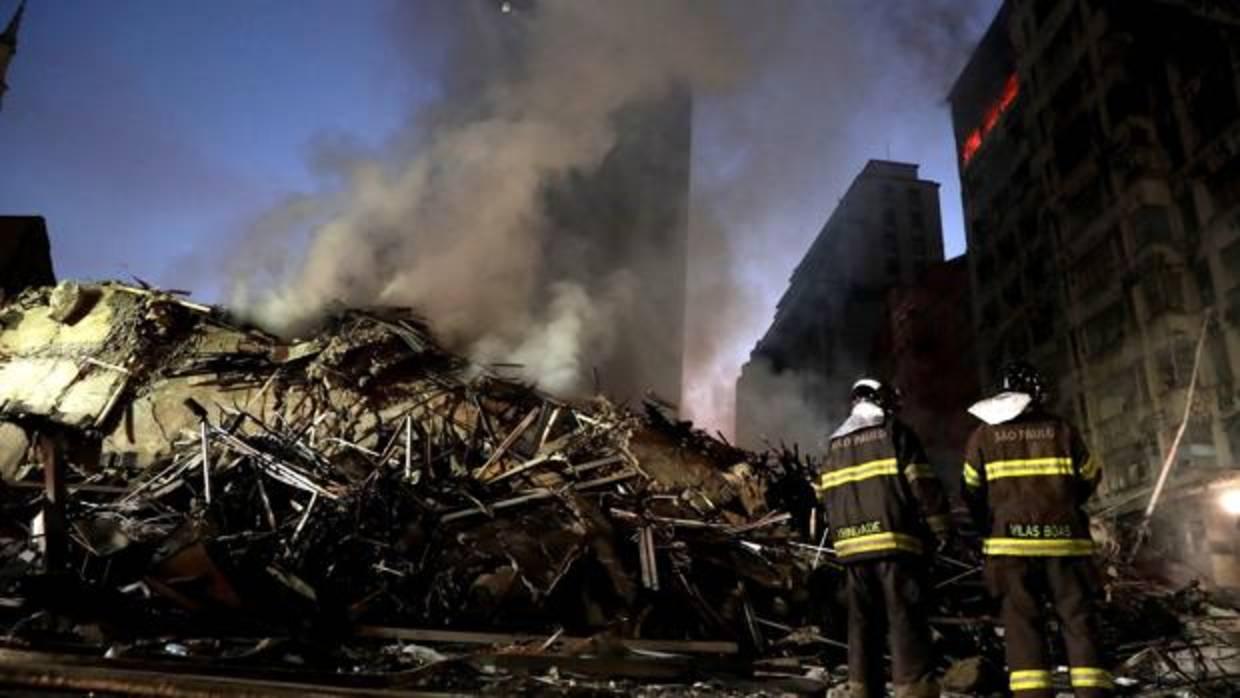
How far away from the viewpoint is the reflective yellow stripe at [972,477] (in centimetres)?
400

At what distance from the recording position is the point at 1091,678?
3398 mm

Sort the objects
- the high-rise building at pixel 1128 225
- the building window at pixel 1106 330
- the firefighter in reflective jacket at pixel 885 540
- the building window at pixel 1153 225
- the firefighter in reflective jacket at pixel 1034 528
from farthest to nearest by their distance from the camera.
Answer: the building window at pixel 1106 330, the building window at pixel 1153 225, the high-rise building at pixel 1128 225, the firefighter in reflective jacket at pixel 885 540, the firefighter in reflective jacket at pixel 1034 528

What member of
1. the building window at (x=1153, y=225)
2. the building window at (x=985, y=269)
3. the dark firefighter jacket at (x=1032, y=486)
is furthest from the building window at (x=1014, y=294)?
the dark firefighter jacket at (x=1032, y=486)

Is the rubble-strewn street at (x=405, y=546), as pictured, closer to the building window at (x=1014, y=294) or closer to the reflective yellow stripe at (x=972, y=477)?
the reflective yellow stripe at (x=972, y=477)

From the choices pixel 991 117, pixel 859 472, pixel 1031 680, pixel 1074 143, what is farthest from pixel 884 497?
pixel 991 117

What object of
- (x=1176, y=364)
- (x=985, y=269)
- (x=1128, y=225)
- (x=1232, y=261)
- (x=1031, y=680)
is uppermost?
(x=985, y=269)

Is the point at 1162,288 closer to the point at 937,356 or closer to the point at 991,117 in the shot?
the point at 991,117

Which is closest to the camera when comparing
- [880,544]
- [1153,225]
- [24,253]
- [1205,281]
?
[880,544]

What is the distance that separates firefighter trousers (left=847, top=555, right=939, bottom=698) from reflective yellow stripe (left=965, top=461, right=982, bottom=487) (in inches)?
19.7

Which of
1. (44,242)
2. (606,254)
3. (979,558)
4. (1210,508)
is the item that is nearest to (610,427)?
(979,558)

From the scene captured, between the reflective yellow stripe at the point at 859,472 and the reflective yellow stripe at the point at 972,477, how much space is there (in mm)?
386

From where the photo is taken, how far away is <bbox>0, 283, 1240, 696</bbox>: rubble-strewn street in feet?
14.4

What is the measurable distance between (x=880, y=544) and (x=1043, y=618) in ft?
2.62

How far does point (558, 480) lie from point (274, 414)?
13.4 feet
